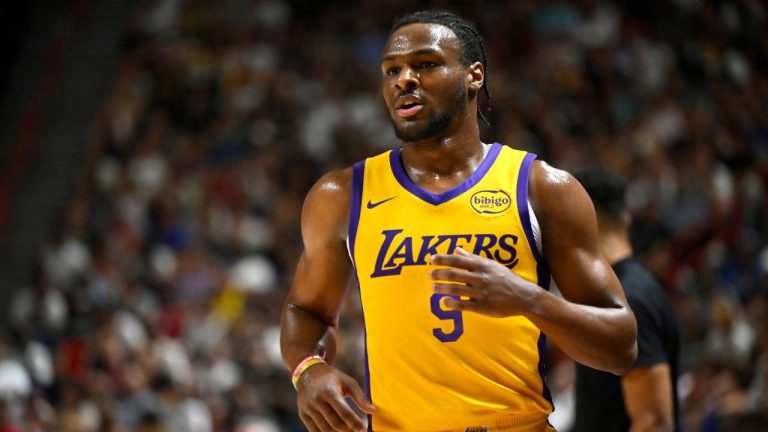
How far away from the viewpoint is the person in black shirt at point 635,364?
435cm

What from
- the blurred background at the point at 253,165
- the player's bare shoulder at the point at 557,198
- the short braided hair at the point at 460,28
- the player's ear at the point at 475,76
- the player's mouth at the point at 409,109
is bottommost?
the blurred background at the point at 253,165

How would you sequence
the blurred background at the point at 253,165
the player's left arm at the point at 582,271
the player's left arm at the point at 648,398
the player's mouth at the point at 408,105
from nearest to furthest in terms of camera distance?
the player's left arm at the point at 582,271
the player's mouth at the point at 408,105
the player's left arm at the point at 648,398
the blurred background at the point at 253,165

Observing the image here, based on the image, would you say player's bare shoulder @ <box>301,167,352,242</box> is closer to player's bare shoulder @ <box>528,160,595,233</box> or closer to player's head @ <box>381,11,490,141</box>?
player's head @ <box>381,11,490,141</box>

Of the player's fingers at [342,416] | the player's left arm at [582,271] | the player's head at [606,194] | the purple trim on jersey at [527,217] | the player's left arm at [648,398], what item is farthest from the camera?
the player's head at [606,194]

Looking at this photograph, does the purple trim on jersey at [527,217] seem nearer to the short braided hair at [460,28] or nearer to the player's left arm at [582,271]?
the player's left arm at [582,271]

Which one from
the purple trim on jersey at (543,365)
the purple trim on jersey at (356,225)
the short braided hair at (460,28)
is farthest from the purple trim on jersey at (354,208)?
the purple trim on jersey at (543,365)

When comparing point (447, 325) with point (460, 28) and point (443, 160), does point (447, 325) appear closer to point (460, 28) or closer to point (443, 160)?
point (443, 160)

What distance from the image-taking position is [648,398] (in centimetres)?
434

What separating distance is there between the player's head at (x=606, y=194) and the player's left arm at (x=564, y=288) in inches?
54.6

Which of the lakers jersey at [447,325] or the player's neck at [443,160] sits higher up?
the player's neck at [443,160]

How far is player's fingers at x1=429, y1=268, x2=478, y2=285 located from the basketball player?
0.58ft

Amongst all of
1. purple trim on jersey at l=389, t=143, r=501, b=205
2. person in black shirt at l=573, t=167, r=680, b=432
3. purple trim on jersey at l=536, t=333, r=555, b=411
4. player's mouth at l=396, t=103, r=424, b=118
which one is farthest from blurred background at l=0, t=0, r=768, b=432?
player's mouth at l=396, t=103, r=424, b=118

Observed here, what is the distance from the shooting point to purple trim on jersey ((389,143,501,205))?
3.43 meters

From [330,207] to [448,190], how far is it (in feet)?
1.36
